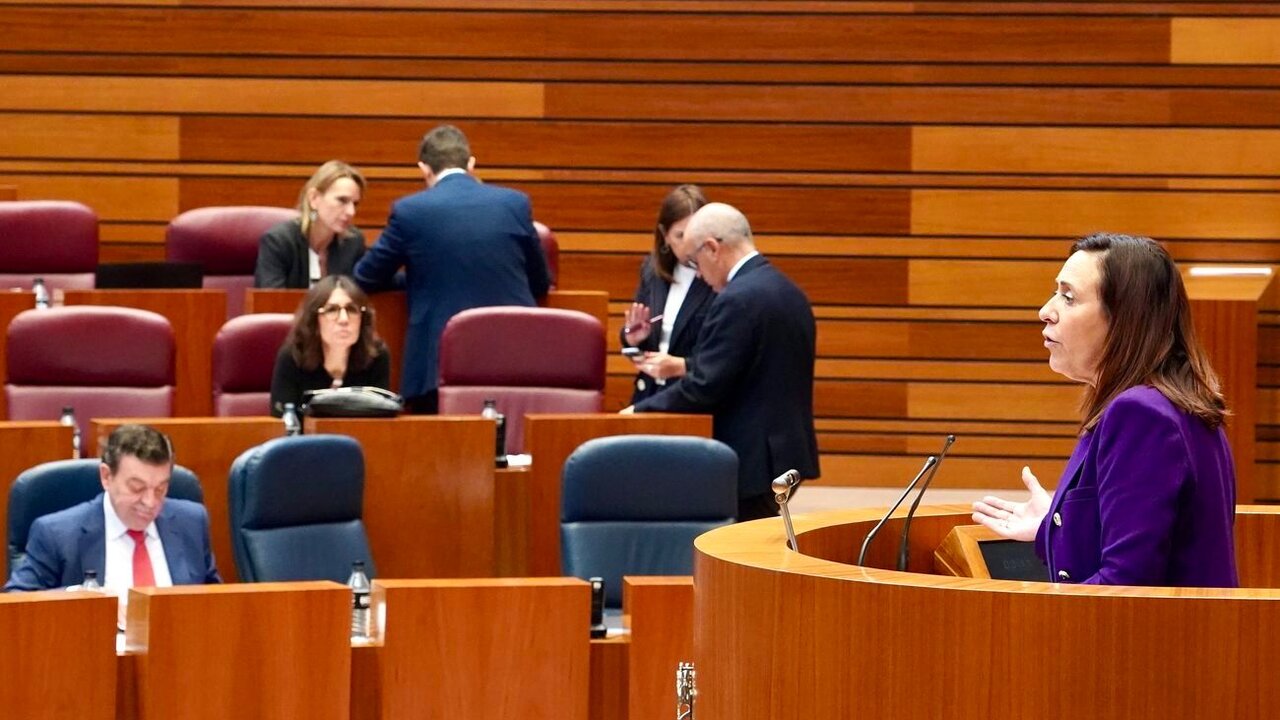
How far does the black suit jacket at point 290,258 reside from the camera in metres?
5.75

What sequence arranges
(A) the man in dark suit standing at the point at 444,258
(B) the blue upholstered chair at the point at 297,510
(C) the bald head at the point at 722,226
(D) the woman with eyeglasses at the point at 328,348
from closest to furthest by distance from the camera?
(B) the blue upholstered chair at the point at 297,510, (C) the bald head at the point at 722,226, (D) the woman with eyeglasses at the point at 328,348, (A) the man in dark suit standing at the point at 444,258

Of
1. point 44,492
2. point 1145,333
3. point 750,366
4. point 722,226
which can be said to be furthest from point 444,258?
point 1145,333

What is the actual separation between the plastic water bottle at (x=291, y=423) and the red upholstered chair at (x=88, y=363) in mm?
538

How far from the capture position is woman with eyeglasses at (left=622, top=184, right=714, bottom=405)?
4.99 m

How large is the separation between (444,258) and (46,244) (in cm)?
155

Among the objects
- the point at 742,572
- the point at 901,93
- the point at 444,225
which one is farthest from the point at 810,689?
the point at 901,93

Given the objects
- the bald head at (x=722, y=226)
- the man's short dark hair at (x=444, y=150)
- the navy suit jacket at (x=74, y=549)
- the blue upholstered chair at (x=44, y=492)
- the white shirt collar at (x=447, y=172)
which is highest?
the man's short dark hair at (x=444, y=150)

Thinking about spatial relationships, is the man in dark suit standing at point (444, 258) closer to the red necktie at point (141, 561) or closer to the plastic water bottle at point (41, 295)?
the plastic water bottle at point (41, 295)

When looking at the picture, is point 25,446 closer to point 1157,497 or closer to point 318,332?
point 318,332

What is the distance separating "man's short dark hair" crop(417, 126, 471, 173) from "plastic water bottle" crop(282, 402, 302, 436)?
4.00 feet

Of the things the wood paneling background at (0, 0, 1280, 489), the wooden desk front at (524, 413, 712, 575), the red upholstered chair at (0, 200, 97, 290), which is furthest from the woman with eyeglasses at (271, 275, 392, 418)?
the wood paneling background at (0, 0, 1280, 489)

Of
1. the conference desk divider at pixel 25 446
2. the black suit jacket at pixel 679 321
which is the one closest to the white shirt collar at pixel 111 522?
the conference desk divider at pixel 25 446

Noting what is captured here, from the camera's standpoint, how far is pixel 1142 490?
1945 millimetres

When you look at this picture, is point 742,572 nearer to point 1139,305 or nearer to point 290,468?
point 1139,305
